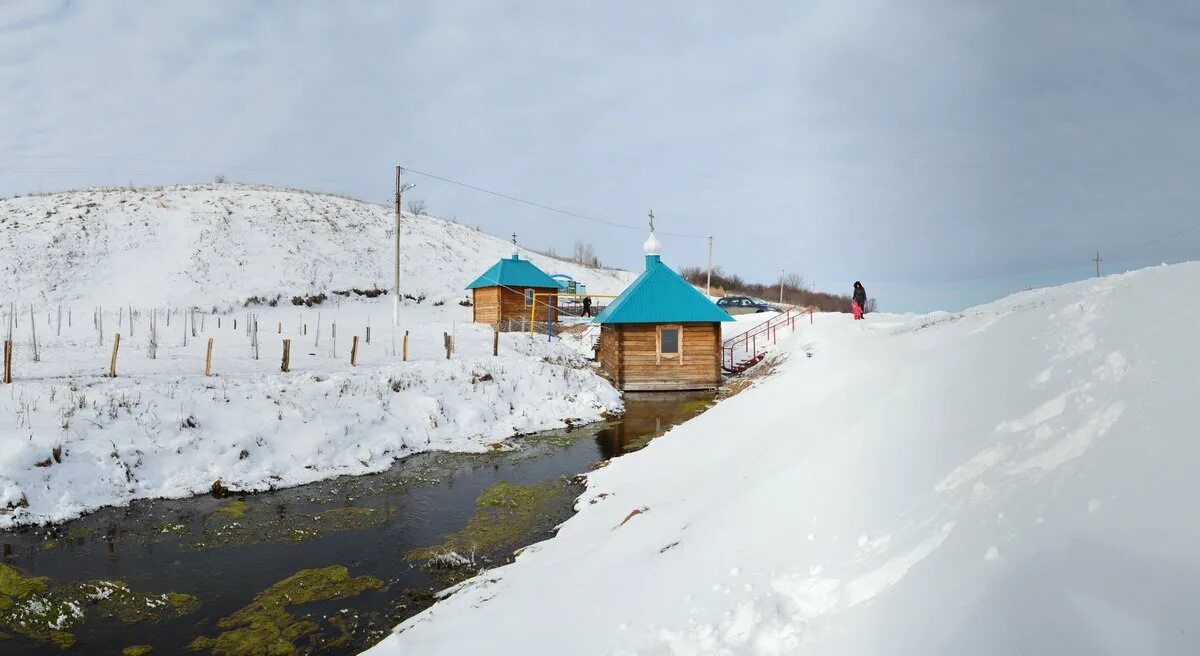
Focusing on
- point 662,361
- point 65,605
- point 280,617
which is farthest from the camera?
point 662,361

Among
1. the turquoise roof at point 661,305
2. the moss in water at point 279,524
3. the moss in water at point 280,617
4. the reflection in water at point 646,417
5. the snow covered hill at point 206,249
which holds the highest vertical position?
the snow covered hill at point 206,249

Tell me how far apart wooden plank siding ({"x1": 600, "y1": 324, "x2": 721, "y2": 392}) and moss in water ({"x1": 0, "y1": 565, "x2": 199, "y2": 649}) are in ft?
57.8

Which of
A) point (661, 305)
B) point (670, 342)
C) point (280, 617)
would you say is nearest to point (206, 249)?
point (661, 305)

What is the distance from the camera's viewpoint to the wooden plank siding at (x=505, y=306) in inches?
1351

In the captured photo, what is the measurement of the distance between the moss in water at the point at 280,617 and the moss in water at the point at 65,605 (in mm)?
857

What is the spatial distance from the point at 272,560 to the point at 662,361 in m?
17.1

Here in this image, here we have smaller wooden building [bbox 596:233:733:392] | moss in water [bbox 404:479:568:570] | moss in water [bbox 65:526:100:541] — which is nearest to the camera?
moss in water [bbox 404:479:568:570]

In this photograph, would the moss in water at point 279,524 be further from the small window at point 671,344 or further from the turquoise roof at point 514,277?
the turquoise roof at point 514,277

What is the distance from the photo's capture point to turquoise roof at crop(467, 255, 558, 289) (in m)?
34.3

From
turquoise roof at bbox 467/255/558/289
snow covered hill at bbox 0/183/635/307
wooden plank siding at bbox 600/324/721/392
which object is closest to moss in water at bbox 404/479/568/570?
wooden plank siding at bbox 600/324/721/392

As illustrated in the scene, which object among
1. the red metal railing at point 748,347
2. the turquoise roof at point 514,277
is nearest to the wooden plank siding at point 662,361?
the red metal railing at point 748,347

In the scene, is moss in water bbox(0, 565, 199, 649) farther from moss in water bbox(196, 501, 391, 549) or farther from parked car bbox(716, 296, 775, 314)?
parked car bbox(716, 296, 775, 314)

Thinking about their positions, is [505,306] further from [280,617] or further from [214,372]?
[280,617]

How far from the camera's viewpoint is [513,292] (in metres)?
34.4
